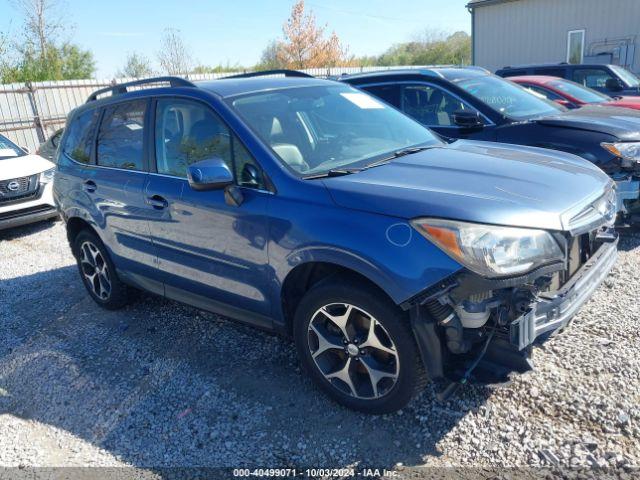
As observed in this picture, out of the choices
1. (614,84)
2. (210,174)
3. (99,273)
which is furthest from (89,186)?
(614,84)

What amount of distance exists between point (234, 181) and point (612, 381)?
8.13 feet

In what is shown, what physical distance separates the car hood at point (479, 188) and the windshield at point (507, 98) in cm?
259

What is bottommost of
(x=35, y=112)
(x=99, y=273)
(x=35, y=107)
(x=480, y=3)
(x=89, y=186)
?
(x=99, y=273)

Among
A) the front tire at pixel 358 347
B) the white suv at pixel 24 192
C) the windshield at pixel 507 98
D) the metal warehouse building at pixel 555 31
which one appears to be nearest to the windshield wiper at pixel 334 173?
the front tire at pixel 358 347

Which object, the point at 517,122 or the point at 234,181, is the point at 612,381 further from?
the point at 517,122

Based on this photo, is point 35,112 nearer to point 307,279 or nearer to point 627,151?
point 307,279

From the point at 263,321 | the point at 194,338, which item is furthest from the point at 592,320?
the point at 194,338

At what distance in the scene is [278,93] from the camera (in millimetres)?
3602

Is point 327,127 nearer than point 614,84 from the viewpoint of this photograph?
Yes

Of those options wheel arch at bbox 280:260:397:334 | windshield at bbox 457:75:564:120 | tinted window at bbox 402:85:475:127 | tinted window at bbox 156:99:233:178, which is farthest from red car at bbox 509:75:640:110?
wheel arch at bbox 280:260:397:334

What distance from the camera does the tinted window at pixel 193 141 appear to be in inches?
124

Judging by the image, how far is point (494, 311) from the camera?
2.41 m

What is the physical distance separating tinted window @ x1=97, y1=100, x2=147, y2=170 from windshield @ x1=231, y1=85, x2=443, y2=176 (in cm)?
99

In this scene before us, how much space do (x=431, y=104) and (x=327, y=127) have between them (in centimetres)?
289
